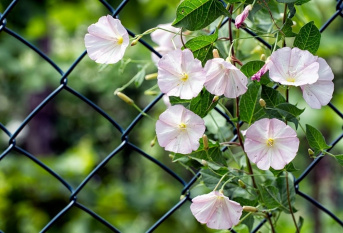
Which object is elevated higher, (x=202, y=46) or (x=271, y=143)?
(x=202, y=46)

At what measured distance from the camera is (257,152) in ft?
2.10

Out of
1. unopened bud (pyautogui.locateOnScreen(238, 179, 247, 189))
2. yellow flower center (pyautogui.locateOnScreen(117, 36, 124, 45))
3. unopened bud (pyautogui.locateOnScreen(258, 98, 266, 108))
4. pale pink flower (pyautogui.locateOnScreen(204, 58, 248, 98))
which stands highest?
yellow flower center (pyautogui.locateOnScreen(117, 36, 124, 45))

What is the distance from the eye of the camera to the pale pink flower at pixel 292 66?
0.62 m

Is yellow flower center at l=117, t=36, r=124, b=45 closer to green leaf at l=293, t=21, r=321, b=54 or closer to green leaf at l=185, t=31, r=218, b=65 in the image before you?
green leaf at l=185, t=31, r=218, b=65

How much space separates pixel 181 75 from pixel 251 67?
81 mm

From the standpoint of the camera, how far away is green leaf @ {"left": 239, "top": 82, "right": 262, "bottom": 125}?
693mm

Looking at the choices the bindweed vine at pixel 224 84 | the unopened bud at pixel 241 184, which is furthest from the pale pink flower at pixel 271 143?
the unopened bud at pixel 241 184

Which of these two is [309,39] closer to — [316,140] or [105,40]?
[316,140]

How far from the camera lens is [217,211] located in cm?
66

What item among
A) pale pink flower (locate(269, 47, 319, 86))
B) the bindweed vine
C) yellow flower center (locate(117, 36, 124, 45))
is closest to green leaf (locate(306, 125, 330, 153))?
the bindweed vine

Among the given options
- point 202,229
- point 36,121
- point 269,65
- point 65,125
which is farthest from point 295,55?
point 65,125

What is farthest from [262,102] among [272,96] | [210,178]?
[210,178]

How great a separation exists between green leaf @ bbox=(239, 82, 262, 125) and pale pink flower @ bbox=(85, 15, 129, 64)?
15 cm

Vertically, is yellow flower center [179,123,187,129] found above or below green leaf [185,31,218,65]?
below
